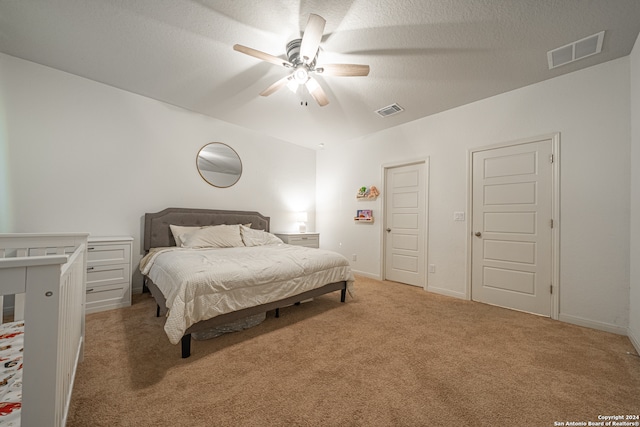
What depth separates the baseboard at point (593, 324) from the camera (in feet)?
7.35

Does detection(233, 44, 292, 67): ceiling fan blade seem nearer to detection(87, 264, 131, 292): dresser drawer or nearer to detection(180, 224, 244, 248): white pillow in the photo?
detection(180, 224, 244, 248): white pillow

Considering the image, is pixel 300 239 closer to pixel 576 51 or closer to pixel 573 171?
pixel 573 171

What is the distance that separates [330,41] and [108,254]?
3.29 m

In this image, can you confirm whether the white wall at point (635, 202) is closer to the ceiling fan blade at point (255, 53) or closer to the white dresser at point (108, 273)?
the ceiling fan blade at point (255, 53)

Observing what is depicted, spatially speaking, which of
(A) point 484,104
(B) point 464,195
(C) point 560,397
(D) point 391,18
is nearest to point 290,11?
(D) point 391,18

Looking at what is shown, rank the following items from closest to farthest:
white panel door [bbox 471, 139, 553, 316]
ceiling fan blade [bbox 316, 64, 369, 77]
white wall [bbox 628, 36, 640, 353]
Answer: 1. white wall [bbox 628, 36, 640, 353]
2. ceiling fan blade [bbox 316, 64, 369, 77]
3. white panel door [bbox 471, 139, 553, 316]

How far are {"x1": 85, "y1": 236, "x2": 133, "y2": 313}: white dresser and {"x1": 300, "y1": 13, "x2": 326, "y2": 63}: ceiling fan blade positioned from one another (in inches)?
112

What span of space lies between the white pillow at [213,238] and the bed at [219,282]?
0.13ft

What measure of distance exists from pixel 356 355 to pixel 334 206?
11.5 ft

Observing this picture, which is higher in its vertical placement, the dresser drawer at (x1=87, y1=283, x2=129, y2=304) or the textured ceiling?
the textured ceiling

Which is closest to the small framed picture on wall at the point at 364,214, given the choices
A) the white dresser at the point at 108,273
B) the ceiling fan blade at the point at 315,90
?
the ceiling fan blade at the point at 315,90

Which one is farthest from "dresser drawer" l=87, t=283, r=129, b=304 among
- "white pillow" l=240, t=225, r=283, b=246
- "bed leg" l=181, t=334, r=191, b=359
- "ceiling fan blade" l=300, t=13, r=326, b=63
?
"ceiling fan blade" l=300, t=13, r=326, b=63

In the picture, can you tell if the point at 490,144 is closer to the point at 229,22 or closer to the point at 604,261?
the point at 604,261

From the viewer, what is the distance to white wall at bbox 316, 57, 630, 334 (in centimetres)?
230
